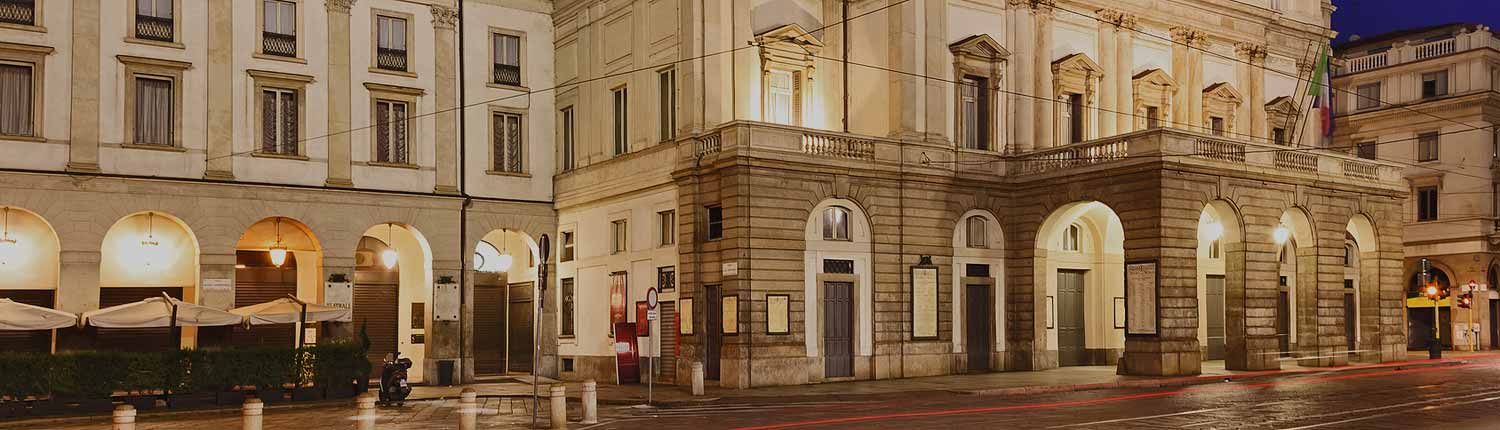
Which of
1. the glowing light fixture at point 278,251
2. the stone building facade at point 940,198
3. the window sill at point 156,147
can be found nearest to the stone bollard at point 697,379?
the stone building facade at point 940,198

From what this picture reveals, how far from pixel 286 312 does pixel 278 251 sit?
5.49 metres

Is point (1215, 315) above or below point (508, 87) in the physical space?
below

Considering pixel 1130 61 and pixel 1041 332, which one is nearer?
pixel 1041 332

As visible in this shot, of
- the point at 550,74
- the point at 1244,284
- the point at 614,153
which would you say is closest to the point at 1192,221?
the point at 1244,284

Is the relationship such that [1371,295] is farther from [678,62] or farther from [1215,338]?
[678,62]

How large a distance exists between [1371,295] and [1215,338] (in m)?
4.60

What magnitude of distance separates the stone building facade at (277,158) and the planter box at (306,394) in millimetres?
6585

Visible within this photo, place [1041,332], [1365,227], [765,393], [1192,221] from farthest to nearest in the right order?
[1365,227] < [1041,332] < [1192,221] < [765,393]

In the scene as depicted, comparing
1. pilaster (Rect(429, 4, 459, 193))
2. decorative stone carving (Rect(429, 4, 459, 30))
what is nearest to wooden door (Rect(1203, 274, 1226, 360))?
pilaster (Rect(429, 4, 459, 193))

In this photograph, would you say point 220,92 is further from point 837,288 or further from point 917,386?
point 917,386

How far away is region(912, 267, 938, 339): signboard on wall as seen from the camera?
1412 inches

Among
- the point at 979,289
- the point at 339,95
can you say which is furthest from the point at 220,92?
the point at 979,289

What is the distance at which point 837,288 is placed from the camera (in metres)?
34.8

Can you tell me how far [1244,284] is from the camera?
3566 cm
